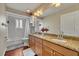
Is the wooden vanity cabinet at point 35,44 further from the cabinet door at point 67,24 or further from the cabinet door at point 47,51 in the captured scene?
the cabinet door at point 67,24

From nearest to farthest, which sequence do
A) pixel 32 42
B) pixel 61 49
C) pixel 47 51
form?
pixel 61 49 < pixel 47 51 < pixel 32 42

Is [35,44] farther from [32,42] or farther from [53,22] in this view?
[53,22]

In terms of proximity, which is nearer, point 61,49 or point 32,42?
point 61,49

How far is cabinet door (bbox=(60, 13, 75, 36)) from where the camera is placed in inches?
62.7

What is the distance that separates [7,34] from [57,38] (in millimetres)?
940

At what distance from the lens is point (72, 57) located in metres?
1.27

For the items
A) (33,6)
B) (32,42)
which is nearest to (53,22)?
(33,6)

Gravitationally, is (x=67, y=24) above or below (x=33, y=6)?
below

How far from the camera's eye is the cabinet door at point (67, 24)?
1.59 meters

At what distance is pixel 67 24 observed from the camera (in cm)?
165

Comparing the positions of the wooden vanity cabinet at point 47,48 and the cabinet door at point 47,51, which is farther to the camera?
the cabinet door at point 47,51

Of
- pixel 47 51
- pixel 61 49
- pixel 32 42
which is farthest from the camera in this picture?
pixel 32 42

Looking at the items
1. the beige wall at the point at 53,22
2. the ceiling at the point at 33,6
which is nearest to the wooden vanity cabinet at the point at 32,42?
the beige wall at the point at 53,22

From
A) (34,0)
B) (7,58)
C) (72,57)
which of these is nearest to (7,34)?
(7,58)
